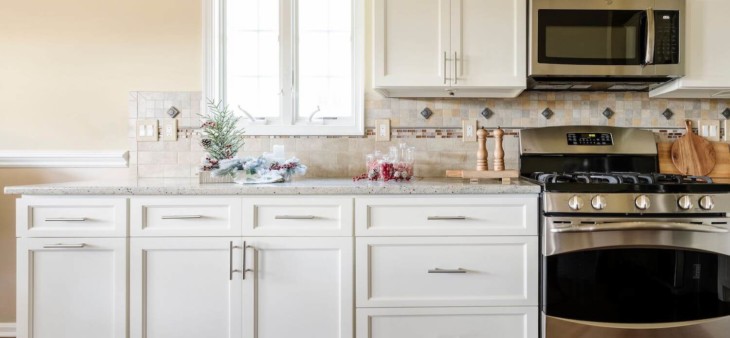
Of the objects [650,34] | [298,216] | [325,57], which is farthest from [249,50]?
[650,34]

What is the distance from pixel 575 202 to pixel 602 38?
2.86ft

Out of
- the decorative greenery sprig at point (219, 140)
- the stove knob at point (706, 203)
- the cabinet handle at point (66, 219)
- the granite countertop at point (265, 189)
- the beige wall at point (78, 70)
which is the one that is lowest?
the cabinet handle at point (66, 219)

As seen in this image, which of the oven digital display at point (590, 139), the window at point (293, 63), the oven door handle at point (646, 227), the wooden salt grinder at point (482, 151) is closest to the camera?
the oven door handle at point (646, 227)

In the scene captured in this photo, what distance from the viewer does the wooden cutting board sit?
211 cm

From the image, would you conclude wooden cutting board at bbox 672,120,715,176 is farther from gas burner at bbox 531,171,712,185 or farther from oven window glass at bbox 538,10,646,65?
oven window glass at bbox 538,10,646,65

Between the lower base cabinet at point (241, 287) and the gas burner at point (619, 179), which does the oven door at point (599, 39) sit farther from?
the lower base cabinet at point (241, 287)

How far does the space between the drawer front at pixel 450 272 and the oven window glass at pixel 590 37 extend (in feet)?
3.00

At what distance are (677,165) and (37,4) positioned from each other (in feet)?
11.7

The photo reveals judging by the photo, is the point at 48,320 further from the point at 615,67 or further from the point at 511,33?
the point at 615,67

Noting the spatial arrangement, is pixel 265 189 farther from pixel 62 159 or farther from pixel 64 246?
pixel 62 159

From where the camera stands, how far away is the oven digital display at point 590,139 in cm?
210

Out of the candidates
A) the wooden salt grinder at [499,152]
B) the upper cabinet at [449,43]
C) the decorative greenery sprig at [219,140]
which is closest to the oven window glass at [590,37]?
the upper cabinet at [449,43]

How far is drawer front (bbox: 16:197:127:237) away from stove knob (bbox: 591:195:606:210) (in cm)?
183

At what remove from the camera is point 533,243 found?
61.7 inches
